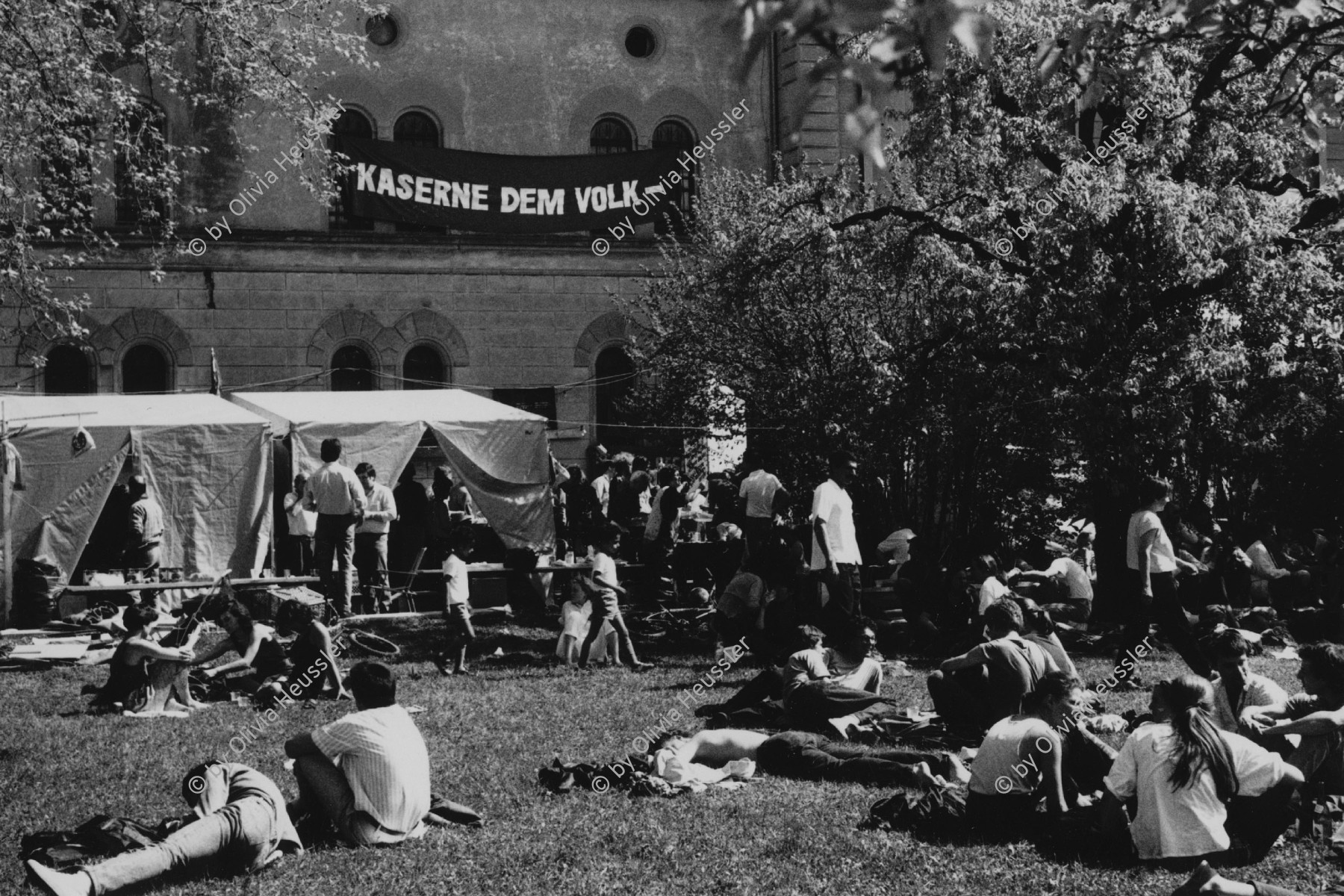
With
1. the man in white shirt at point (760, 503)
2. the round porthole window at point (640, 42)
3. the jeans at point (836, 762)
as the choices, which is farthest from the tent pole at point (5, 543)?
the round porthole window at point (640, 42)

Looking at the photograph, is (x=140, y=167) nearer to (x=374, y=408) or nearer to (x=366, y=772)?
(x=374, y=408)

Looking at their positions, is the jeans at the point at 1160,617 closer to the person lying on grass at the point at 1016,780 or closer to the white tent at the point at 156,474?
the person lying on grass at the point at 1016,780

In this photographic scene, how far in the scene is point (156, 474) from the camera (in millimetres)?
18094

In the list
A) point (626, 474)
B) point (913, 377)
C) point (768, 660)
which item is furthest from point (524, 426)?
point (768, 660)

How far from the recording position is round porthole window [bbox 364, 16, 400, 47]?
27547 millimetres

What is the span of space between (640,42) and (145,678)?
66.0ft

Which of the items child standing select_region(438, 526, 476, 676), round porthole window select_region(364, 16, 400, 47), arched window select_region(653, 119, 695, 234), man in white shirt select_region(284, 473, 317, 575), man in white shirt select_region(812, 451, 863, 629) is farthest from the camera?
arched window select_region(653, 119, 695, 234)

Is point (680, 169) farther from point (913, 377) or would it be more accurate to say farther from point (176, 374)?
point (913, 377)

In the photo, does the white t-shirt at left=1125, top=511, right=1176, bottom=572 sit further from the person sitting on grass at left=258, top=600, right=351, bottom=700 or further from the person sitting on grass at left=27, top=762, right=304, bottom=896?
the person sitting on grass at left=27, top=762, right=304, bottom=896

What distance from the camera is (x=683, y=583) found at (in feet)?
60.8

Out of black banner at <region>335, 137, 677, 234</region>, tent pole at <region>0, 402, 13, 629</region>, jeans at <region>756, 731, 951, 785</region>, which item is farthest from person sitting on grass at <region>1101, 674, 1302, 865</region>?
black banner at <region>335, 137, 677, 234</region>

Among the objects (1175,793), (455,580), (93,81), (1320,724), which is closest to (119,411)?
(93,81)

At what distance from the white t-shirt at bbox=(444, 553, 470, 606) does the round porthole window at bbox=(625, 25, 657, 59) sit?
659 inches

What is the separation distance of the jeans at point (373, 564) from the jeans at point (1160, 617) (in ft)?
28.3
